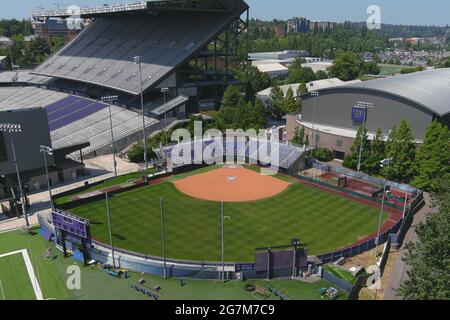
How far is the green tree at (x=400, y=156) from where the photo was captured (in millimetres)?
55812

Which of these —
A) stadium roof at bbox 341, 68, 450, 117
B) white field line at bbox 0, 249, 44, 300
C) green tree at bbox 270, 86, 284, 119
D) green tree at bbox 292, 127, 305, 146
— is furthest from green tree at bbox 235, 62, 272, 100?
white field line at bbox 0, 249, 44, 300

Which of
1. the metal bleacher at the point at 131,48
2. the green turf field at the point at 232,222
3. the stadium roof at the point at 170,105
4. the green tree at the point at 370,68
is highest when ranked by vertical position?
the metal bleacher at the point at 131,48

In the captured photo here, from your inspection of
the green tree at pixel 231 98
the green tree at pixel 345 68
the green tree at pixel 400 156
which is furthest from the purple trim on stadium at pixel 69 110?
the green tree at pixel 345 68

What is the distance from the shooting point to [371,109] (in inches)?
2712

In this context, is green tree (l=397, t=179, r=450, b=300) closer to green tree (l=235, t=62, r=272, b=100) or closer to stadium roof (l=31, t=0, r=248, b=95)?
stadium roof (l=31, t=0, r=248, b=95)

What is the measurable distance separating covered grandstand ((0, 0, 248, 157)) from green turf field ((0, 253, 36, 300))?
36.4 meters

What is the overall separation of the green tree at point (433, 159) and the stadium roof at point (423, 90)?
27.3 ft

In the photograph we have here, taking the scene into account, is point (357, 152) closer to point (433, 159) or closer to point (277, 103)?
point (433, 159)

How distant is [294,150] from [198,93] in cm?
4046

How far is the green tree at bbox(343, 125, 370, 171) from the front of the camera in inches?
2415

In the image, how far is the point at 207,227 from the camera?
4494 cm

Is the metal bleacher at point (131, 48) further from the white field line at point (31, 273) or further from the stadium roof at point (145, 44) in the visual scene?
the white field line at point (31, 273)

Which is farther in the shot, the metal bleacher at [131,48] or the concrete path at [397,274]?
the metal bleacher at [131,48]
